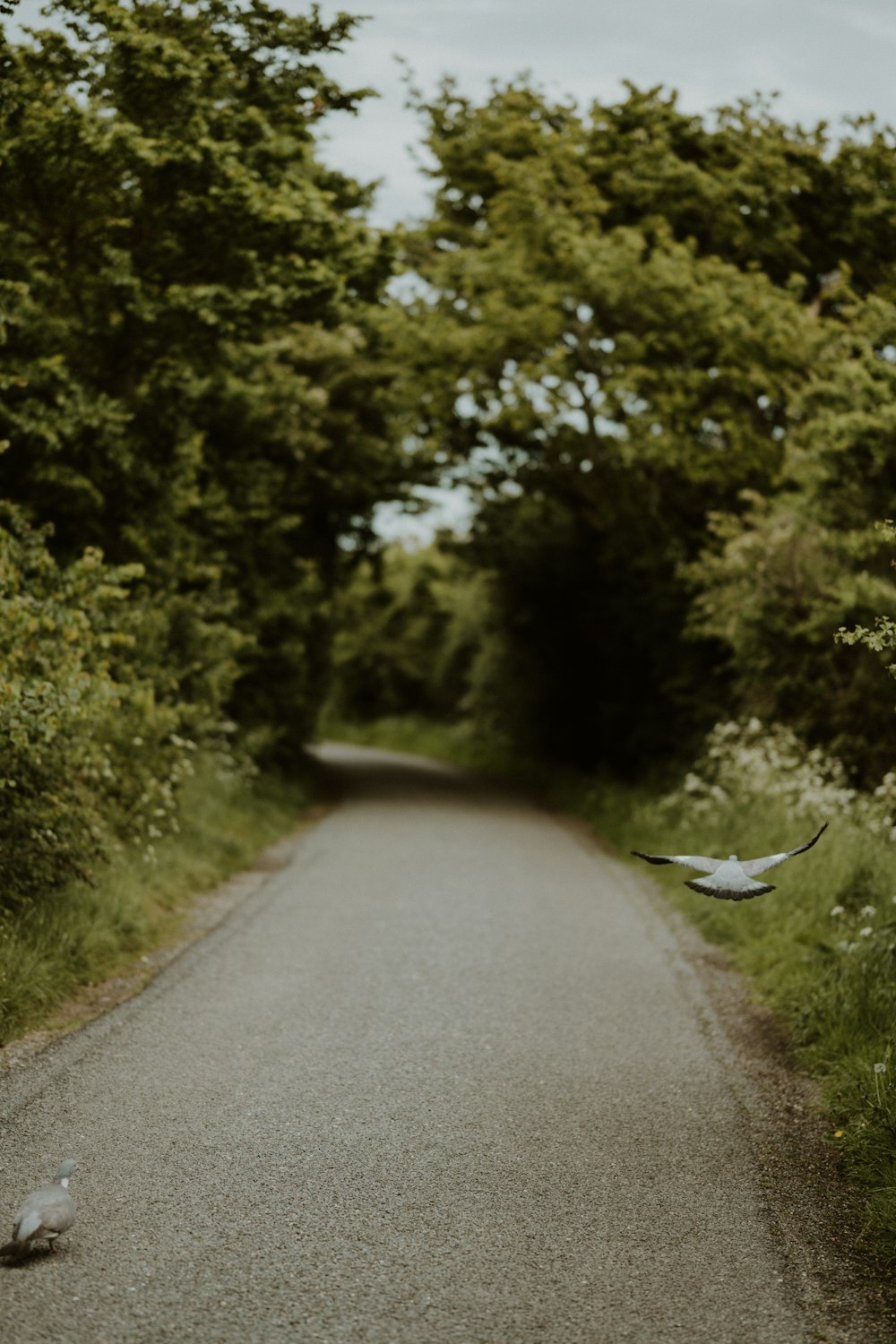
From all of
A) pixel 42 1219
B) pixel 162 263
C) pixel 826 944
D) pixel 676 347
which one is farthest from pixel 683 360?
pixel 42 1219

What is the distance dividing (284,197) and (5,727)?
5.75m

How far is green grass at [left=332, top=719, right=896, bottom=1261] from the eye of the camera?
5.36m

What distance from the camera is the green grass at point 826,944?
5363 mm

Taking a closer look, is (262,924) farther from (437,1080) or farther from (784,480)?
(784,480)

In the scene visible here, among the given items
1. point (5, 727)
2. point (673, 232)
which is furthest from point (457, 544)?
point (5, 727)

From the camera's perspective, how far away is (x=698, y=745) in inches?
692

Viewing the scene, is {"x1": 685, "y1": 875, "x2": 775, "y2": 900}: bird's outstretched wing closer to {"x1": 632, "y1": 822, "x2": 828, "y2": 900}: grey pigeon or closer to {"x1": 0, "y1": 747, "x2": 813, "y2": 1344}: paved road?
{"x1": 632, "y1": 822, "x2": 828, "y2": 900}: grey pigeon

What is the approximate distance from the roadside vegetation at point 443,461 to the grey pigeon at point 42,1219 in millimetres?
2341

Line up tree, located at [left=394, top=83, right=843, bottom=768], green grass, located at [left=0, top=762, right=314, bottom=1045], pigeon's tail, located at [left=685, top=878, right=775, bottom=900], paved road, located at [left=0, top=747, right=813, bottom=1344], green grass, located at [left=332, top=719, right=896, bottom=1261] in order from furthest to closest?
→ tree, located at [left=394, top=83, right=843, bottom=768] < green grass, located at [left=0, top=762, right=314, bottom=1045] < green grass, located at [left=332, top=719, right=896, bottom=1261] < pigeon's tail, located at [left=685, top=878, right=775, bottom=900] < paved road, located at [left=0, top=747, right=813, bottom=1344]

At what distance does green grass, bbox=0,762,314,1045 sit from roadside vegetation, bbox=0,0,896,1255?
4 centimetres

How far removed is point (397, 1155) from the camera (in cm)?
510

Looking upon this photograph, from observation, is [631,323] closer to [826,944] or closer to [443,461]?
[443,461]

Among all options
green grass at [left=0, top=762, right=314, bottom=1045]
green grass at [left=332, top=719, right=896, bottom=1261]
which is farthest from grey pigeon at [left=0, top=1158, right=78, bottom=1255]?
green grass at [left=332, top=719, right=896, bottom=1261]

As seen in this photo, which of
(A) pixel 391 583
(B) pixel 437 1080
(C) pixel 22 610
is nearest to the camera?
(B) pixel 437 1080
